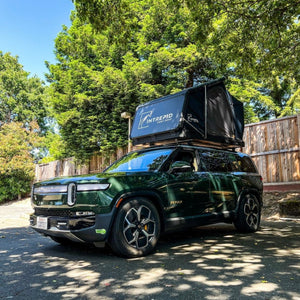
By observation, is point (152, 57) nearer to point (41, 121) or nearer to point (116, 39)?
point (116, 39)

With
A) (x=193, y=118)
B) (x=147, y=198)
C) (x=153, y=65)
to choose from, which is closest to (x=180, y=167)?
(x=147, y=198)

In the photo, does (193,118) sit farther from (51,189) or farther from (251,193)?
(51,189)

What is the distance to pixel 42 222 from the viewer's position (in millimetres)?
4352

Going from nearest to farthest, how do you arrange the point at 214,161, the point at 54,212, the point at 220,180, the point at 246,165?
the point at 54,212, the point at 220,180, the point at 214,161, the point at 246,165

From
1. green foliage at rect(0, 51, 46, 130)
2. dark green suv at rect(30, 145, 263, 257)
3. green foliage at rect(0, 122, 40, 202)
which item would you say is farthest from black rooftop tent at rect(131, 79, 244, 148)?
green foliage at rect(0, 51, 46, 130)

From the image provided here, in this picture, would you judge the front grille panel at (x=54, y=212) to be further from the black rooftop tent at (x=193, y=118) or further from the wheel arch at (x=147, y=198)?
the black rooftop tent at (x=193, y=118)

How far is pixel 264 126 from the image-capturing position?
414 inches

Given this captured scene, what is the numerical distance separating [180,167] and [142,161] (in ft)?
2.80

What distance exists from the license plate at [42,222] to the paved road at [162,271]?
472 millimetres

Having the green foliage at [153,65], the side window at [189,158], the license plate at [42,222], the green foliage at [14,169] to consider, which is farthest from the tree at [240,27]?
the green foliage at [14,169]

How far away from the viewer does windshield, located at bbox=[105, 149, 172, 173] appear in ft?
16.3

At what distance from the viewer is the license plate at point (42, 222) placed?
168 inches

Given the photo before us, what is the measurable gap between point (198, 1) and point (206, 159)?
4.39 m

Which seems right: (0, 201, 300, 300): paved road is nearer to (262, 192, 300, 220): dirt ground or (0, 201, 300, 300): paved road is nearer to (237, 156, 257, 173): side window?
(237, 156, 257, 173): side window
